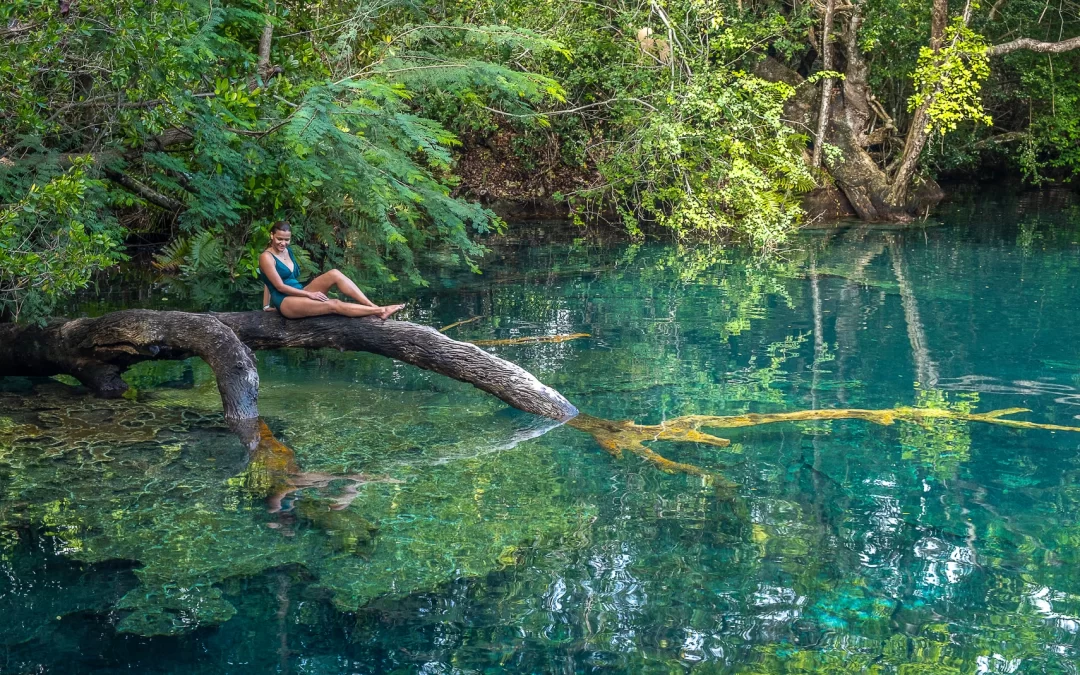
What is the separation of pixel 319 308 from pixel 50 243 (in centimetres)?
227

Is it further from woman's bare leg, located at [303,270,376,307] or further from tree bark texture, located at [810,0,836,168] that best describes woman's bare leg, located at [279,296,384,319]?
tree bark texture, located at [810,0,836,168]

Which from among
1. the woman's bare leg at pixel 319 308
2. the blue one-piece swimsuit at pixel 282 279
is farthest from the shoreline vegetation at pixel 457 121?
the woman's bare leg at pixel 319 308

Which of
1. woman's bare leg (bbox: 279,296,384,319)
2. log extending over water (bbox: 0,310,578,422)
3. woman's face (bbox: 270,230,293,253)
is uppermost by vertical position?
woman's face (bbox: 270,230,293,253)

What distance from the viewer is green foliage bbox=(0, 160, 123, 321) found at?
7.35 metres

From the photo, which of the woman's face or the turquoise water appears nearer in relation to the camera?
the turquoise water

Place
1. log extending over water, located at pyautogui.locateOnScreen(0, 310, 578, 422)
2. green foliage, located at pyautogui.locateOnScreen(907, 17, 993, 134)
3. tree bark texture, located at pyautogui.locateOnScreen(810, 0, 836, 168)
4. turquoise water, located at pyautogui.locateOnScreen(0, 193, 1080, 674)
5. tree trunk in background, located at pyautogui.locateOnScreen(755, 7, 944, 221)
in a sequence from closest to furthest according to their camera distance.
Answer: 1. turquoise water, located at pyautogui.locateOnScreen(0, 193, 1080, 674)
2. log extending over water, located at pyautogui.locateOnScreen(0, 310, 578, 422)
3. green foliage, located at pyautogui.locateOnScreen(907, 17, 993, 134)
4. tree bark texture, located at pyautogui.locateOnScreen(810, 0, 836, 168)
5. tree trunk in background, located at pyautogui.locateOnScreen(755, 7, 944, 221)

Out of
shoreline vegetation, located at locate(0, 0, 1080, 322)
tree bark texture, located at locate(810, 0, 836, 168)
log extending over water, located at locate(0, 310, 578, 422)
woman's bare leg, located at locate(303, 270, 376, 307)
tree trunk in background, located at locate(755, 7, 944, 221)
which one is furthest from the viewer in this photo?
tree trunk in background, located at locate(755, 7, 944, 221)

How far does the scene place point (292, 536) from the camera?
589 cm

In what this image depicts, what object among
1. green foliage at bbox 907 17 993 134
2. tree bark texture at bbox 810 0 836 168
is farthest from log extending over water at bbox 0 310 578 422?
tree bark texture at bbox 810 0 836 168

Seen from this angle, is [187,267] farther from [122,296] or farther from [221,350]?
[221,350]

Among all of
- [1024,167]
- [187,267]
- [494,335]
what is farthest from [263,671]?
[1024,167]

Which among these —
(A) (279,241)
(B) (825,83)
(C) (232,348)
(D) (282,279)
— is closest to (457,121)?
(B) (825,83)

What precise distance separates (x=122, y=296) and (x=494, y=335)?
20.0 feet

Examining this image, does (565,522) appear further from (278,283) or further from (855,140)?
(855,140)
